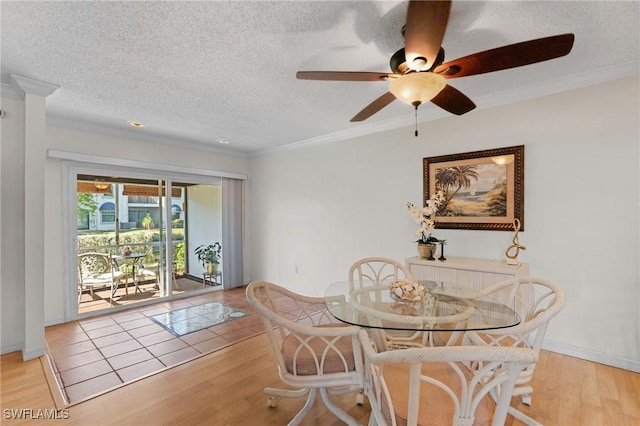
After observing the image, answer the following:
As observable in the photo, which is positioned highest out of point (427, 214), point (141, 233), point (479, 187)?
point (479, 187)

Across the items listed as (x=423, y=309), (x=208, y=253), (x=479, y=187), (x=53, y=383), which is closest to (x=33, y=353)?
(x=53, y=383)

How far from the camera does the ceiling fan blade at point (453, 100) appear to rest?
6.09ft

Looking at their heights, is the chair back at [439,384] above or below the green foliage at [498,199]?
below

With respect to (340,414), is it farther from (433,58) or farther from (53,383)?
(53,383)

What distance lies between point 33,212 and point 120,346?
1484 mm

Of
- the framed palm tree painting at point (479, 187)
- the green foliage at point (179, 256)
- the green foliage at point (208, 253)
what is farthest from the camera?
the green foliage at point (208, 253)

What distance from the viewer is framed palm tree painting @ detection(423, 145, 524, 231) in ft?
9.16

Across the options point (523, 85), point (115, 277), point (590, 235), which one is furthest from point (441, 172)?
point (115, 277)

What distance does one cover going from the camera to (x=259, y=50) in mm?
2041

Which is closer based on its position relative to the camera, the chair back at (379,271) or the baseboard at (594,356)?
the baseboard at (594,356)

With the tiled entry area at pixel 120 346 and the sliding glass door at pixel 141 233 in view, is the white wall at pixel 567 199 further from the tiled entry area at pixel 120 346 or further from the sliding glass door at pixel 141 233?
the sliding glass door at pixel 141 233

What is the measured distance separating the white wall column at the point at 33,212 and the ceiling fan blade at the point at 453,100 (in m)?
3.24

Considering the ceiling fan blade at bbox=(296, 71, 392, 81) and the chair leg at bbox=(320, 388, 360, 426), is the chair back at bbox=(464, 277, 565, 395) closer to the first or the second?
the chair leg at bbox=(320, 388, 360, 426)

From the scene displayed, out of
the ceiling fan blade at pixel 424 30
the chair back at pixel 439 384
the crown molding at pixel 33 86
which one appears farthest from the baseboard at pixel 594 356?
the crown molding at pixel 33 86
